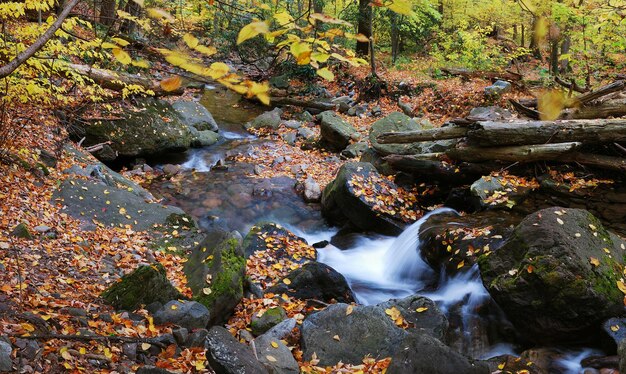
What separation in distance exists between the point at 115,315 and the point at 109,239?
8.32 feet

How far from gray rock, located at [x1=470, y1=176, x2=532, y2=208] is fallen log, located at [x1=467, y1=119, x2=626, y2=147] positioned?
74 cm

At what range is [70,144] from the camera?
30.6 feet

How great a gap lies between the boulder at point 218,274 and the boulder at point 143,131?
5814mm

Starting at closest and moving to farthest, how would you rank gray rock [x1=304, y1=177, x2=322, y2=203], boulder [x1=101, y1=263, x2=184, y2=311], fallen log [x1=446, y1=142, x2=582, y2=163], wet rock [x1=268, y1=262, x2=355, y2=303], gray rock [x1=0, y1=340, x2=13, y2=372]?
gray rock [x1=0, y1=340, x2=13, y2=372], boulder [x1=101, y1=263, x2=184, y2=311], wet rock [x1=268, y1=262, x2=355, y2=303], fallen log [x1=446, y1=142, x2=582, y2=163], gray rock [x1=304, y1=177, x2=322, y2=203]

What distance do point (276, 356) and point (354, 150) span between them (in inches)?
350

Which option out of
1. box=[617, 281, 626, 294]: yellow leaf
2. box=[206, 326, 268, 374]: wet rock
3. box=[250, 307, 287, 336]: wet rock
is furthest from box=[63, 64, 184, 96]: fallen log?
box=[617, 281, 626, 294]: yellow leaf

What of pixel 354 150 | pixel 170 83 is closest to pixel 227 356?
pixel 170 83

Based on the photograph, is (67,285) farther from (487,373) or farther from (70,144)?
(70,144)

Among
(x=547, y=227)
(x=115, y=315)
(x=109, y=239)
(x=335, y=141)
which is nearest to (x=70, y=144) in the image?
(x=109, y=239)

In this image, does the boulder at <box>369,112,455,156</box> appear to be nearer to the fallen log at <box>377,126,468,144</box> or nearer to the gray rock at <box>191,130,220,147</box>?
the fallen log at <box>377,126,468,144</box>

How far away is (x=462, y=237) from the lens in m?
Result: 7.14

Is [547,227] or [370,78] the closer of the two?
[547,227]

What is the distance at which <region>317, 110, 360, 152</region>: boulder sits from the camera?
13164 millimetres

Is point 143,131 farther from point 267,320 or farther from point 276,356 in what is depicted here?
point 276,356
